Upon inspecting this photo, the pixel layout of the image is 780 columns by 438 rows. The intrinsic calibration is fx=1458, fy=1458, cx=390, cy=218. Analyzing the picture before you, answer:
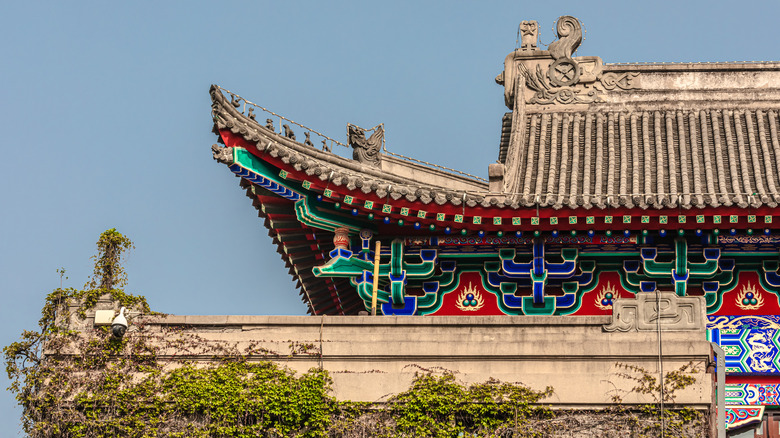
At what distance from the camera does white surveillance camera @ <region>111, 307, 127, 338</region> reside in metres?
18.0

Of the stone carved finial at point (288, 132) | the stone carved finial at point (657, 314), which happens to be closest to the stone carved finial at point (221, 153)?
the stone carved finial at point (288, 132)

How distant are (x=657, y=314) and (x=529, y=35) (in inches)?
376

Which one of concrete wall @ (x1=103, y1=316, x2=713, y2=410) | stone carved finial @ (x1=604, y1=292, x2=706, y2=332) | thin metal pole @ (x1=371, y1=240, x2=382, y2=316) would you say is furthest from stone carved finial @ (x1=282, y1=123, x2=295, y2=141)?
stone carved finial @ (x1=604, y1=292, x2=706, y2=332)

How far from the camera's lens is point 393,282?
70.3 ft

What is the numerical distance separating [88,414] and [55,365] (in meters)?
0.82

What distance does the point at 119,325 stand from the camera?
17969mm

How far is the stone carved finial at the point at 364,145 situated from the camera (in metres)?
23.7

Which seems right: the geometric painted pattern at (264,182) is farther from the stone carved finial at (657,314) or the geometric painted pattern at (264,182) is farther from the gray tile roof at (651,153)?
the stone carved finial at (657,314)

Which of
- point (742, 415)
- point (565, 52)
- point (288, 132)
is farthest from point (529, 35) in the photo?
point (742, 415)

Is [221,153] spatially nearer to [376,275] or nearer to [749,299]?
[376,275]

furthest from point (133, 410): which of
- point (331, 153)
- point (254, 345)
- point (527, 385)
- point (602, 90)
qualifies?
point (602, 90)

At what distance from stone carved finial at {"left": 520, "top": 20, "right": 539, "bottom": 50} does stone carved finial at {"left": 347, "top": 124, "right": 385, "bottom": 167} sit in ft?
11.9

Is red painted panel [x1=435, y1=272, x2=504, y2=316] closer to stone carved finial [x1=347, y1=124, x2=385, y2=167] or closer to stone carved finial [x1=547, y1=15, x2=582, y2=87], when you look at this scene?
stone carved finial [x1=347, y1=124, x2=385, y2=167]

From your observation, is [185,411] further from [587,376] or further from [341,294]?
[341,294]
